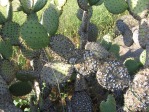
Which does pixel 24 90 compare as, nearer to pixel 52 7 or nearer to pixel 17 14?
pixel 52 7

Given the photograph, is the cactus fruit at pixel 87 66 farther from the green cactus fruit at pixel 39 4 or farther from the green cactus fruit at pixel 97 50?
the green cactus fruit at pixel 39 4

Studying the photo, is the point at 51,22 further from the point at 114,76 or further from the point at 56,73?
the point at 114,76

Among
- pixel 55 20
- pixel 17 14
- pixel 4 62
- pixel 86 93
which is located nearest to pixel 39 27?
pixel 55 20

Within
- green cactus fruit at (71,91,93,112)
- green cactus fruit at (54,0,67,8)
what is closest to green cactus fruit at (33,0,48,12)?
green cactus fruit at (54,0,67,8)

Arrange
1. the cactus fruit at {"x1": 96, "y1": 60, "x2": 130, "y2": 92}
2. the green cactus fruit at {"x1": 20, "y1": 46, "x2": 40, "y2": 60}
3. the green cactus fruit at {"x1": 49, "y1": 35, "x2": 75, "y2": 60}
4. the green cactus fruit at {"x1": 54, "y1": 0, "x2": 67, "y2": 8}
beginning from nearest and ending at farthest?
the cactus fruit at {"x1": 96, "y1": 60, "x2": 130, "y2": 92}
the green cactus fruit at {"x1": 49, "y1": 35, "x2": 75, "y2": 60}
the green cactus fruit at {"x1": 20, "y1": 46, "x2": 40, "y2": 60}
the green cactus fruit at {"x1": 54, "y1": 0, "x2": 67, "y2": 8}

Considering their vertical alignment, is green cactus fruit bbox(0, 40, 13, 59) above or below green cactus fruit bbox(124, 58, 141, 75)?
above

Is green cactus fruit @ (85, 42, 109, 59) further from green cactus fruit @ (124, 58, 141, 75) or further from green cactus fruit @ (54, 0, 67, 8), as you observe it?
green cactus fruit @ (54, 0, 67, 8)

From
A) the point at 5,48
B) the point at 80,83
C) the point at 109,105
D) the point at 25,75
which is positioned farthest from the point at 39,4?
the point at 109,105
